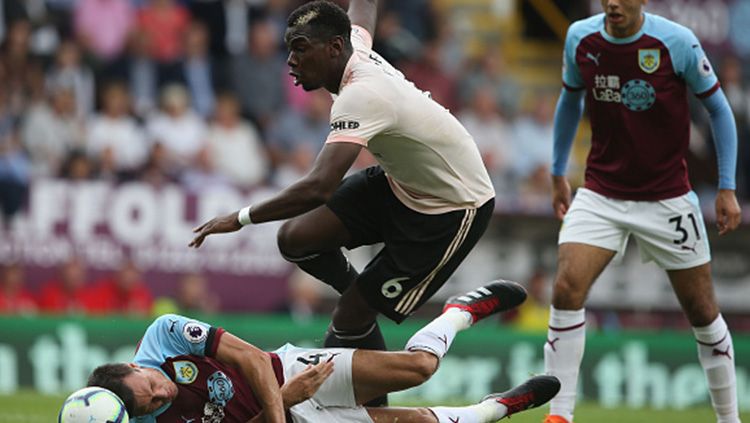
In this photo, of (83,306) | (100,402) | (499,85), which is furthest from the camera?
(499,85)

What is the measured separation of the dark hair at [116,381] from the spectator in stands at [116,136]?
319 inches

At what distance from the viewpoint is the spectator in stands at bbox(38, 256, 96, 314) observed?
1462 cm

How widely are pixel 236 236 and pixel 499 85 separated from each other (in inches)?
206

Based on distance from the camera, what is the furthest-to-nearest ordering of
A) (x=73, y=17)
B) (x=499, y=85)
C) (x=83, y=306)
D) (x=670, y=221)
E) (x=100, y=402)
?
(x=499, y=85) < (x=73, y=17) < (x=83, y=306) < (x=670, y=221) < (x=100, y=402)

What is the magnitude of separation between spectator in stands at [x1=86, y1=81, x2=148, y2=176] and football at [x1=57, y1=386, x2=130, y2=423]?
329 inches

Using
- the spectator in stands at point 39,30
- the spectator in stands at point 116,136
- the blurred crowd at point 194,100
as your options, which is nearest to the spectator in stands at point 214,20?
the blurred crowd at point 194,100

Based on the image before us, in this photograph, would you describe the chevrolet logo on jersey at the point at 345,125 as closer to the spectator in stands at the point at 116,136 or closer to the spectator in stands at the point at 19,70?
the spectator in stands at the point at 116,136

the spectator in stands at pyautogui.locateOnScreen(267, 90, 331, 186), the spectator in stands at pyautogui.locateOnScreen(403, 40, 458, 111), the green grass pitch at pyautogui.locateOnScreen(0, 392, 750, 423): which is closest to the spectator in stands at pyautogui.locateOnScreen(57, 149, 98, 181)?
the spectator in stands at pyautogui.locateOnScreen(267, 90, 331, 186)

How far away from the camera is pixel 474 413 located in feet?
26.6

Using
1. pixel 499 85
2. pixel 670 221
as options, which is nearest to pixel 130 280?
pixel 499 85

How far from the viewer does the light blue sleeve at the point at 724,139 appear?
28.5 feet

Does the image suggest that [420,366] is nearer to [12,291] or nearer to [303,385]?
[303,385]

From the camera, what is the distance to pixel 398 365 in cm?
775

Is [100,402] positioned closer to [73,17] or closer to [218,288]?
[218,288]
